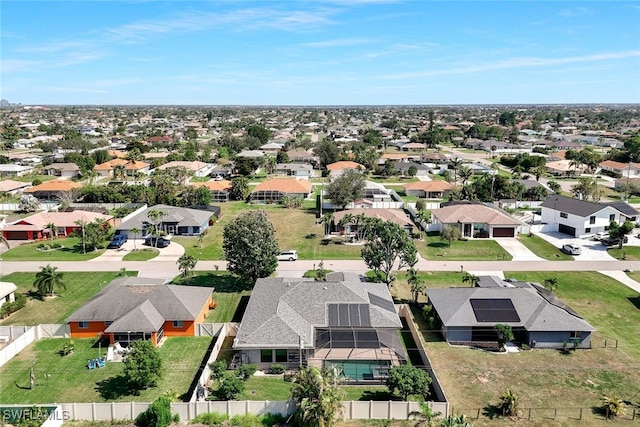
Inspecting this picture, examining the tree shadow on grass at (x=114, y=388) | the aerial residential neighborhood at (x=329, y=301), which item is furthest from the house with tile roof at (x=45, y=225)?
the tree shadow on grass at (x=114, y=388)

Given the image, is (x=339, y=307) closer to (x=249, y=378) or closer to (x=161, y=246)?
(x=249, y=378)

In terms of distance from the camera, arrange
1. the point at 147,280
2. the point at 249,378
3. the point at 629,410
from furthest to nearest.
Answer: the point at 147,280, the point at 249,378, the point at 629,410

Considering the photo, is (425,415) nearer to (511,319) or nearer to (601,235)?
(511,319)

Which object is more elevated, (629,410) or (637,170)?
(637,170)

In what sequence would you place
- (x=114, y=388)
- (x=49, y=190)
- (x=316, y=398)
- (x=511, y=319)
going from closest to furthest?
(x=316, y=398) → (x=114, y=388) → (x=511, y=319) → (x=49, y=190)

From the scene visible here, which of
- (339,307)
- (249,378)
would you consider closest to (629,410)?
(339,307)

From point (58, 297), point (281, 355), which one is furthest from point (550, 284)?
point (58, 297)

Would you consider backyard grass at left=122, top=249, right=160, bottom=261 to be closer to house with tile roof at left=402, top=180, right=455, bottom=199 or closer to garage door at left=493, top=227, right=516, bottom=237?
garage door at left=493, top=227, right=516, bottom=237
